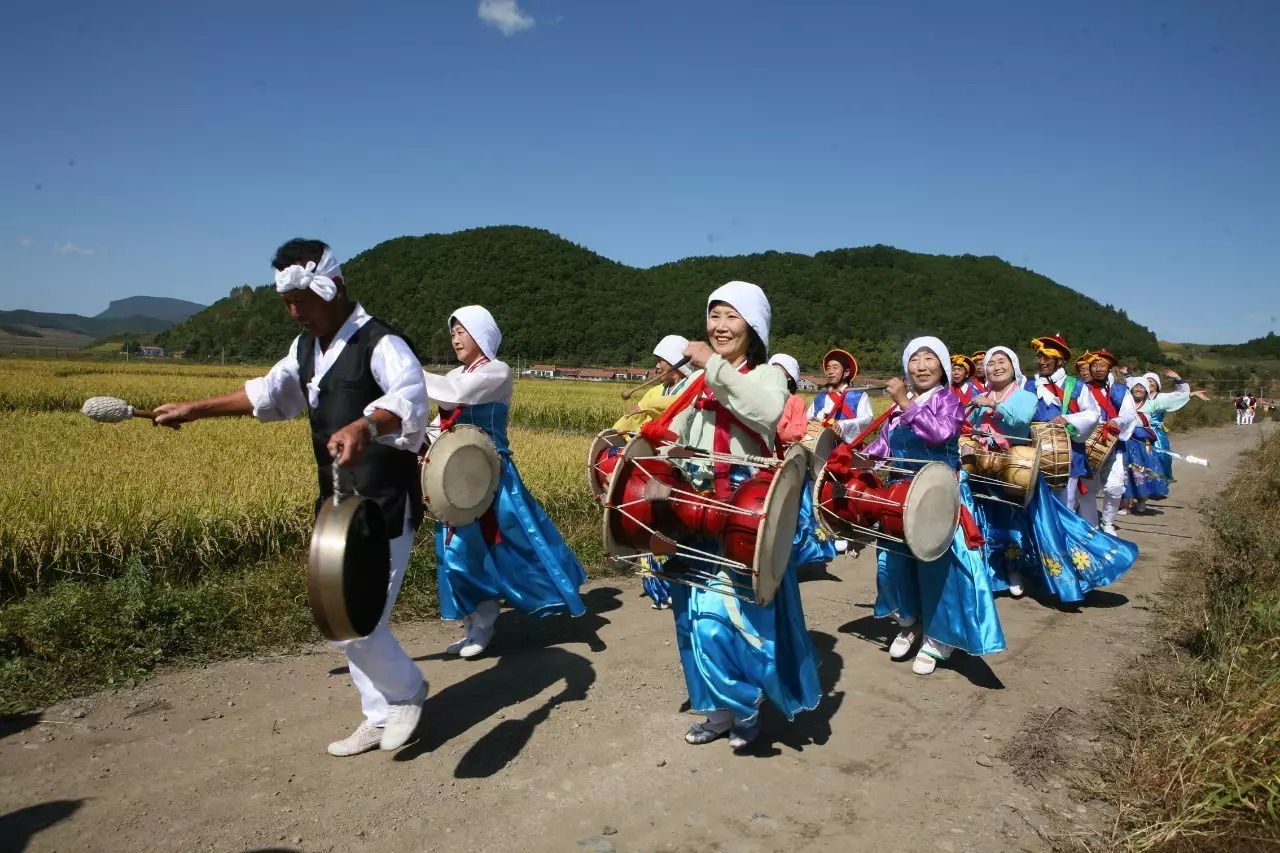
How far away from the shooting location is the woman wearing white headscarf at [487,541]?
5238mm

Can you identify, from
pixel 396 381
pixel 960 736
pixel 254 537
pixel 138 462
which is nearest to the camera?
pixel 396 381

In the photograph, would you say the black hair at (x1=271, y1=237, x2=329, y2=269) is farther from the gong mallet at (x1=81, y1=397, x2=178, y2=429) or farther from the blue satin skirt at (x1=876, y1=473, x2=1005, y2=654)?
the blue satin skirt at (x1=876, y1=473, x2=1005, y2=654)

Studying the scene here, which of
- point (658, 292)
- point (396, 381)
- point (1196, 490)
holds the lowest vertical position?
point (1196, 490)

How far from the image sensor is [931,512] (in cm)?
460

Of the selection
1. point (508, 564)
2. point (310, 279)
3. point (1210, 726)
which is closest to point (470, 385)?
point (508, 564)

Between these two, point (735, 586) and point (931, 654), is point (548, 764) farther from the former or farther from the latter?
point (931, 654)

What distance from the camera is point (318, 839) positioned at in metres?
3.11

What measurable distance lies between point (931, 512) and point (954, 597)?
80cm

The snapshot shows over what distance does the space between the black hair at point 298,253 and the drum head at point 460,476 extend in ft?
4.76

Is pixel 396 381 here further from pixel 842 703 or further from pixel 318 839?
pixel 842 703

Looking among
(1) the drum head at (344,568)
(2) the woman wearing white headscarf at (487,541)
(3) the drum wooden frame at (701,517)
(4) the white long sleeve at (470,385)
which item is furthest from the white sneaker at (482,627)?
(1) the drum head at (344,568)

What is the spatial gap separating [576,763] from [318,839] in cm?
109

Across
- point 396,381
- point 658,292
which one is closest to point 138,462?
point 396,381

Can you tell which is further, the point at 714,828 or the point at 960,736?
the point at 960,736
